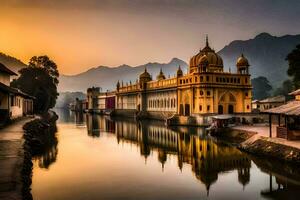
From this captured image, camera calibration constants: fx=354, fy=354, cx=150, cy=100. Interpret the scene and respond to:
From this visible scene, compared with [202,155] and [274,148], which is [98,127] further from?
[274,148]

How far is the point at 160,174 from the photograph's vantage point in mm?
23875

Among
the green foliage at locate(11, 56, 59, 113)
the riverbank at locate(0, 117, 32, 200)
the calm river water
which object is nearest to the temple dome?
the green foliage at locate(11, 56, 59, 113)

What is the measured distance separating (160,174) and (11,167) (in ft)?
32.1

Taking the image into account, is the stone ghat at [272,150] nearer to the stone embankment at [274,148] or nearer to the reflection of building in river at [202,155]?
the stone embankment at [274,148]

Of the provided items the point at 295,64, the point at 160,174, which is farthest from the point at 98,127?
the point at 160,174

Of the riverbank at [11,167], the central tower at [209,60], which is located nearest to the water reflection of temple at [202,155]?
the riverbank at [11,167]

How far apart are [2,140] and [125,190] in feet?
43.9

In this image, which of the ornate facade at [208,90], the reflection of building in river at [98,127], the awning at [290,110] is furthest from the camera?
the ornate facade at [208,90]

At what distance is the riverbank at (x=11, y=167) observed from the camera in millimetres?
14031

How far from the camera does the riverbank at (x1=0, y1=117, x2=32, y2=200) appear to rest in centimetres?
1403

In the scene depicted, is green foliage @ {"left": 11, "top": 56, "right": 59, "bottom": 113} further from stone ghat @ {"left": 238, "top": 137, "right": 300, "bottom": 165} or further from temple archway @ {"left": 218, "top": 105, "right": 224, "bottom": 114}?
→ stone ghat @ {"left": 238, "top": 137, "right": 300, "bottom": 165}

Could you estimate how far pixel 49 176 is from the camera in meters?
22.5

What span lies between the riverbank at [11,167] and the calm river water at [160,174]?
1.72m

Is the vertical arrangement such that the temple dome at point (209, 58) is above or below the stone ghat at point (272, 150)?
above
